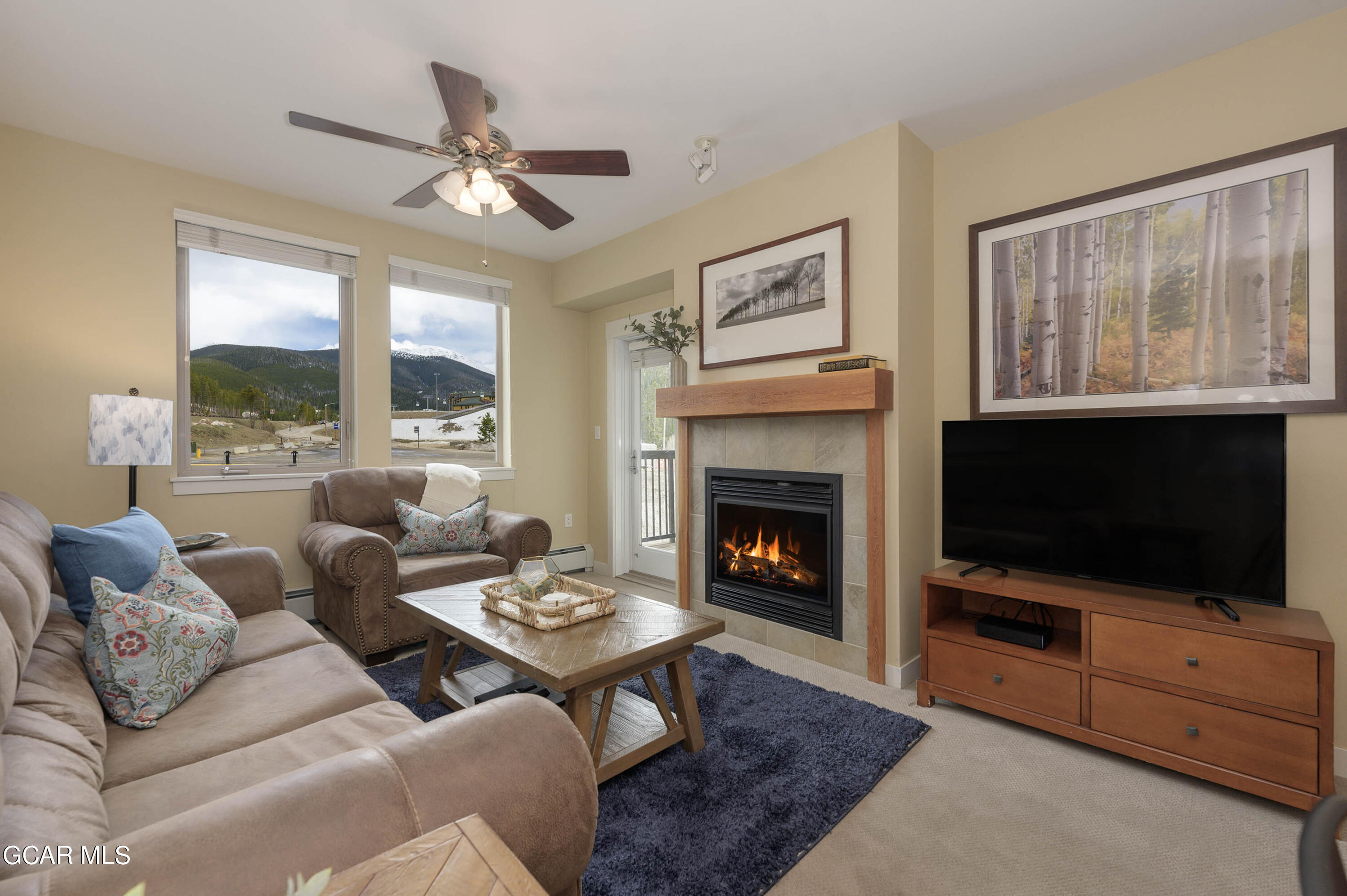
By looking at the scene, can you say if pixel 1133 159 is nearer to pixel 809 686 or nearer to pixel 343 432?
pixel 809 686

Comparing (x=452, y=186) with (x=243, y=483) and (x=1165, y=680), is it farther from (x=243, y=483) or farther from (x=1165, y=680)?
(x=1165, y=680)

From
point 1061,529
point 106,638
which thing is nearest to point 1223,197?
point 1061,529

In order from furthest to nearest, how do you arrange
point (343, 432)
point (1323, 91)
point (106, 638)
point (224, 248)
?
point (343, 432)
point (224, 248)
point (1323, 91)
point (106, 638)

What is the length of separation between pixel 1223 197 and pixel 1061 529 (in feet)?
4.53

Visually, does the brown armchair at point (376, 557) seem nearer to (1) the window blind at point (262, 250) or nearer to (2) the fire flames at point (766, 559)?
(2) the fire flames at point (766, 559)

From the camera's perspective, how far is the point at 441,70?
176cm

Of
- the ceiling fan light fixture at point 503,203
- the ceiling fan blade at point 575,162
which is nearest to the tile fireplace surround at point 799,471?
the ceiling fan blade at point 575,162

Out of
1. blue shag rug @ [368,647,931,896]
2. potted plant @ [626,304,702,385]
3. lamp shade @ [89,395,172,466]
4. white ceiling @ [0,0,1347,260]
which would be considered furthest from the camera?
potted plant @ [626,304,702,385]

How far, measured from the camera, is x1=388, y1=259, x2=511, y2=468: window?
412 cm

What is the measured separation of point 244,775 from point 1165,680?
2.64 metres

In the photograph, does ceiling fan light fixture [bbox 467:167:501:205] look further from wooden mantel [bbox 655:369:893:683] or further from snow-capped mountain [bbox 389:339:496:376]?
snow-capped mountain [bbox 389:339:496:376]

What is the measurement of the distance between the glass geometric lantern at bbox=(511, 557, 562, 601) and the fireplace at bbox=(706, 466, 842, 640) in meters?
1.35

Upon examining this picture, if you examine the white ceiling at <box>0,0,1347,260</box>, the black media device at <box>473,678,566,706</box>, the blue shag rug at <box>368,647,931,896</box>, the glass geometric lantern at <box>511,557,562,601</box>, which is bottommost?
the blue shag rug at <box>368,647,931,896</box>

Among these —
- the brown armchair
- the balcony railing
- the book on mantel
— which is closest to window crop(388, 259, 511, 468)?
the brown armchair
